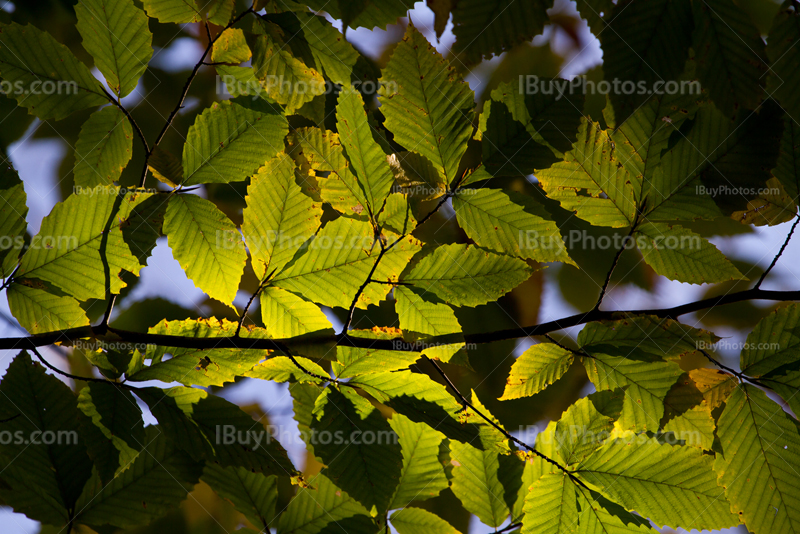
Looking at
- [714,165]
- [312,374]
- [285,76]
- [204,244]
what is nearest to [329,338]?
[312,374]

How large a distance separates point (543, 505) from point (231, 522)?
51.3 inches

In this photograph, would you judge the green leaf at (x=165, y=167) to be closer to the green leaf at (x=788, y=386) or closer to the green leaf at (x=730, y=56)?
the green leaf at (x=730, y=56)

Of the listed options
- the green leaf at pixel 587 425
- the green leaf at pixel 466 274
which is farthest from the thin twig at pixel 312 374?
Answer: the green leaf at pixel 587 425

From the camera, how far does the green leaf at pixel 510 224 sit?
415 mm

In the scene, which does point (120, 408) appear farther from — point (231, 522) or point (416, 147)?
point (231, 522)

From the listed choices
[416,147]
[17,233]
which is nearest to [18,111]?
[17,233]

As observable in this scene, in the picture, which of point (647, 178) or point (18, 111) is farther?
point (18, 111)

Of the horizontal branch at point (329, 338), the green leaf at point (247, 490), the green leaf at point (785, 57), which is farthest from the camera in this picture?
the green leaf at point (247, 490)

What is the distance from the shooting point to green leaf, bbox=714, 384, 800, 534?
1.42 ft

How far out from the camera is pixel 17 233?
43 cm

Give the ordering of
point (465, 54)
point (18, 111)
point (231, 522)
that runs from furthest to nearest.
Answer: point (231, 522) < point (18, 111) < point (465, 54)

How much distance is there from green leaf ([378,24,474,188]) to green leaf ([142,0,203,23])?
0.69 feet

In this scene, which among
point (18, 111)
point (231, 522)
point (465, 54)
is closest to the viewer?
point (465, 54)

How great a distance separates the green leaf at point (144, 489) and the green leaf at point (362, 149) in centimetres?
32
